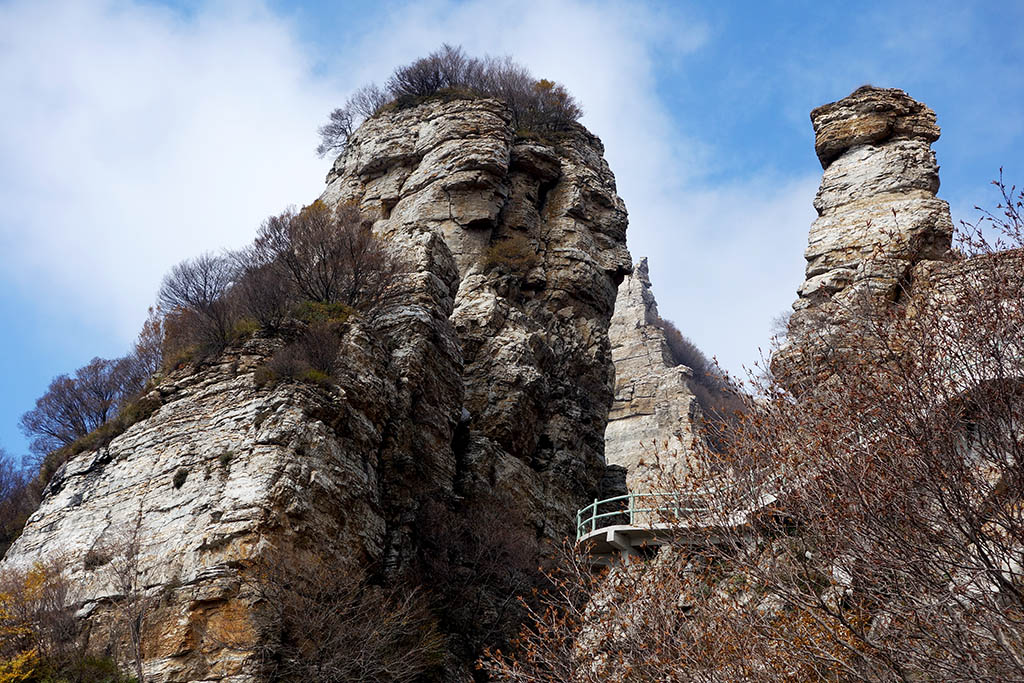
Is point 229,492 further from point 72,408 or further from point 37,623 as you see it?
point 72,408

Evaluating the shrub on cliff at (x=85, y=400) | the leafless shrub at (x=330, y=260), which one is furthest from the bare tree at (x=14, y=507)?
the leafless shrub at (x=330, y=260)

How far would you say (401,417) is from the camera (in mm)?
24891

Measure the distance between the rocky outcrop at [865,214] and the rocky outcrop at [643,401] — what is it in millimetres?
24624

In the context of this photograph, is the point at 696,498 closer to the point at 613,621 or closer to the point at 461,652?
the point at 613,621

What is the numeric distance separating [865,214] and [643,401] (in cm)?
3850

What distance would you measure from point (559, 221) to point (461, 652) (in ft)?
71.9

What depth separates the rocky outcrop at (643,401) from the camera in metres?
60.9

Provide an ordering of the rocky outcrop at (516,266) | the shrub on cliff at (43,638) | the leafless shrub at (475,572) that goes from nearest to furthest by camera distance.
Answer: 1. the shrub on cliff at (43,638)
2. the leafless shrub at (475,572)
3. the rocky outcrop at (516,266)

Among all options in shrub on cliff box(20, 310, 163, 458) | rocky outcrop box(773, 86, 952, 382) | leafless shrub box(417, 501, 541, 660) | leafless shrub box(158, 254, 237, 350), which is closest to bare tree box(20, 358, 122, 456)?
shrub on cliff box(20, 310, 163, 458)

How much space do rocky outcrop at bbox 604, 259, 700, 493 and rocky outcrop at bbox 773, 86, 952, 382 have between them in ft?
80.8

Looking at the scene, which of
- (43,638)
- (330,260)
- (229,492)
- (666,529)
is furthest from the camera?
(330,260)

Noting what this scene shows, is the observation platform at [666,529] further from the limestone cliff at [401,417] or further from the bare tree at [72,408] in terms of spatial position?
the bare tree at [72,408]

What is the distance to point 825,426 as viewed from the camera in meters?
15.7

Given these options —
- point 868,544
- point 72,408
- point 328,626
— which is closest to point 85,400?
point 72,408
